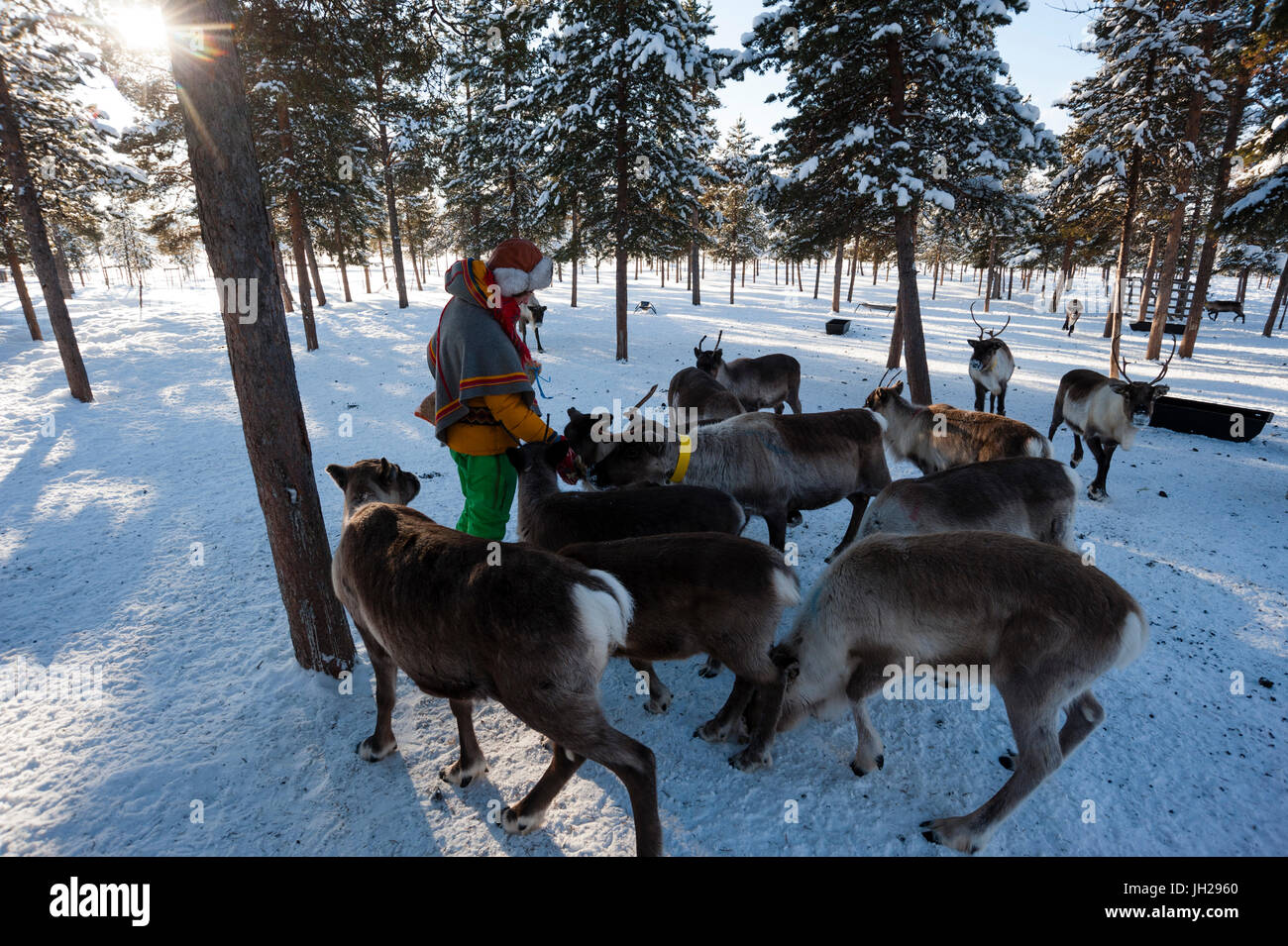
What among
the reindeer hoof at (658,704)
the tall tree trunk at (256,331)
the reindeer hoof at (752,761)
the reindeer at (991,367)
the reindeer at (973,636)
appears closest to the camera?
the reindeer at (973,636)

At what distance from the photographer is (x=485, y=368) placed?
3832 mm

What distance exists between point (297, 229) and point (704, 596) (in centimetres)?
2141

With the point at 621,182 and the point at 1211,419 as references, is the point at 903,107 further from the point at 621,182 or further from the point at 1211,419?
the point at 1211,419

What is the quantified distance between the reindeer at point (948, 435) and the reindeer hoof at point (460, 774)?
5.70 metres

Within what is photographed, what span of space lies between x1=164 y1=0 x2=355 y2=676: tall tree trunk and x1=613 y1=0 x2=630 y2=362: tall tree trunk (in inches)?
558

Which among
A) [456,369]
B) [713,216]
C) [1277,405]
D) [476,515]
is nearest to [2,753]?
[476,515]

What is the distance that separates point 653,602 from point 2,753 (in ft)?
14.6

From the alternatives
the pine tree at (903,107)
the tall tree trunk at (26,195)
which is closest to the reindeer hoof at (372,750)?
the pine tree at (903,107)

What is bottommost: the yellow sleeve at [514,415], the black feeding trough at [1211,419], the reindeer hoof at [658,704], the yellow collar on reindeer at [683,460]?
the reindeer hoof at [658,704]

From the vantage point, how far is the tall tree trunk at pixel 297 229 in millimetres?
17469

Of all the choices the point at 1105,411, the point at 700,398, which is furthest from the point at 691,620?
the point at 1105,411

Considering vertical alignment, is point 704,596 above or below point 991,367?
below

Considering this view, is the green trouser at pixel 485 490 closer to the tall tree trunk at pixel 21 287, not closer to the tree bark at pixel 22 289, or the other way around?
the tall tree trunk at pixel 21 287
